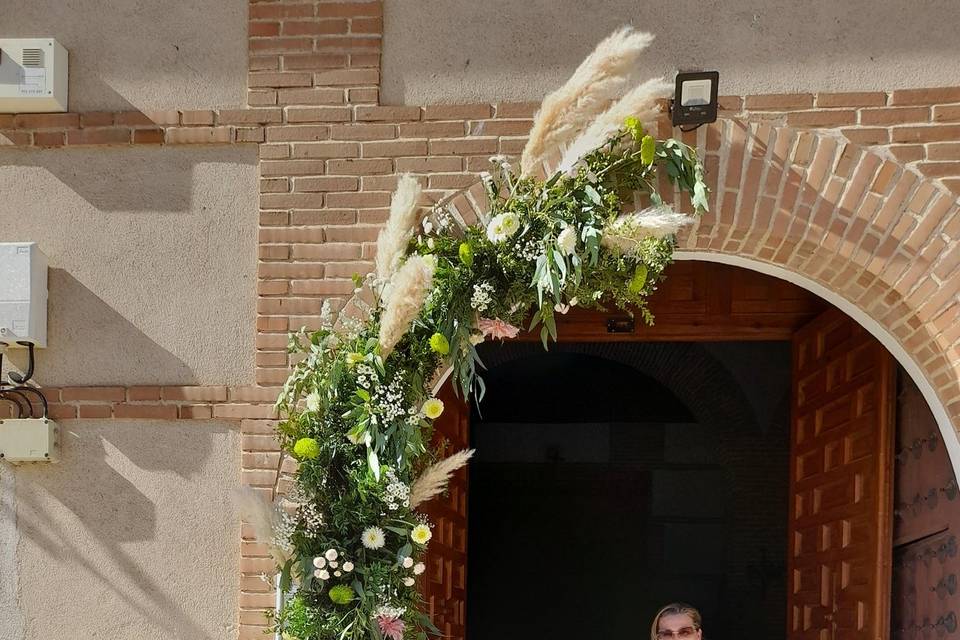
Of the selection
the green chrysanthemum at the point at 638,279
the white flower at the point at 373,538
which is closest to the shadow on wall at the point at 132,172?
the white flower at the point at 373,538

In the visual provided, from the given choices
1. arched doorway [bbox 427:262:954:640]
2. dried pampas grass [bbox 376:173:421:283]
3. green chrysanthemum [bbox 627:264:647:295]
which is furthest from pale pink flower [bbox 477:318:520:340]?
arched doorway [bbox 427:262:954:640]

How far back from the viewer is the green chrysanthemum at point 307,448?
457cm

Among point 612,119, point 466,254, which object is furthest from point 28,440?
point 612,119

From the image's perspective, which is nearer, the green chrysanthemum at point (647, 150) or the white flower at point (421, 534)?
the white flower at point (421, 534)

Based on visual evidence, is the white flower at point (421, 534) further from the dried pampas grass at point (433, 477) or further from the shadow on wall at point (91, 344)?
the shadow on wall at point (91, 344)

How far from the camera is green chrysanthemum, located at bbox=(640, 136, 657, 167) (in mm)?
4711

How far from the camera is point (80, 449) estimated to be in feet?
17.6

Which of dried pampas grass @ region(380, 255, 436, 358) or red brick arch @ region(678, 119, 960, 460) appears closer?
dried pampas grass @ region(380, 255, 436, 358)

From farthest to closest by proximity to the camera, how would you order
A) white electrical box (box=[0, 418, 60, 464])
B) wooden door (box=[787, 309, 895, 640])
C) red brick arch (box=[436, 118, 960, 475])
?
wooden door (box=[787, 309, 895, 640])
white electrical box (box=[0, 418, 60, 464])
red brick arch (box=[436, 118, 960, 475])

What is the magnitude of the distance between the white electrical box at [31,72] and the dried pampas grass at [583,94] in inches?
→ 91.4

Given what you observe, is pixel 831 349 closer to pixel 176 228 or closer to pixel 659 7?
pixel 659 7

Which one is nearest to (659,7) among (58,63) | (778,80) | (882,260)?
(778,80)

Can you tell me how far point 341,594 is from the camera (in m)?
4.51

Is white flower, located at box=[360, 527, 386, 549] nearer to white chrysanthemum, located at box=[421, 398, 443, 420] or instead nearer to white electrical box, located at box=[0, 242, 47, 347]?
white chrysanthemum, located at box=[421, 398, 443, 420]
